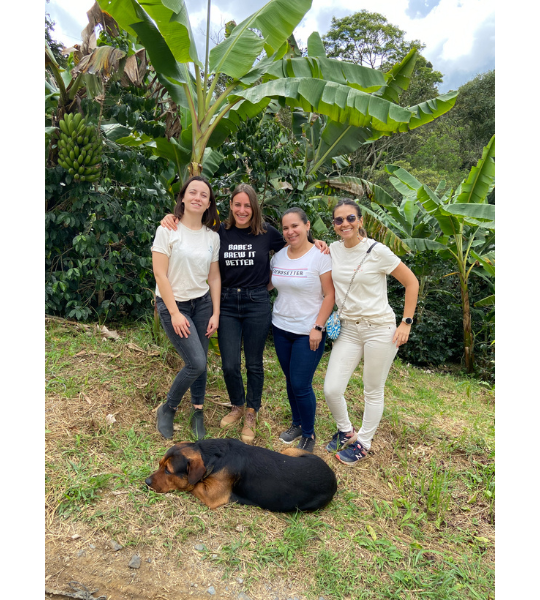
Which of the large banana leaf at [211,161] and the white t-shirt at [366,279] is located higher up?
the large banana leaf at [211,161]

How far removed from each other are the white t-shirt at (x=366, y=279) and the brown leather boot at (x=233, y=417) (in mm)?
1409

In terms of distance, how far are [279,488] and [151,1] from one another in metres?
4.49

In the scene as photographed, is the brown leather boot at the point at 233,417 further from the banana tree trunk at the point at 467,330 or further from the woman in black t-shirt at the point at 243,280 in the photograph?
the banana tree trunk at the point at 467,330

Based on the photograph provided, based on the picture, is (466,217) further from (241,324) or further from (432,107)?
(241,324)

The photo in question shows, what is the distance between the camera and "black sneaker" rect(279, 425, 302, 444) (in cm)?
382

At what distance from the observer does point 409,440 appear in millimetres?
4328

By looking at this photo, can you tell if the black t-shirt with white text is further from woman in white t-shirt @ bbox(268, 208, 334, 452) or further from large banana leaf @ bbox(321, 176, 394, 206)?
large banana leaf @ bbox(321, 176, 394, 206)

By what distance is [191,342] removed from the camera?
10.7 feet

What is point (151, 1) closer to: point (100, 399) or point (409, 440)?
point (100, 399)

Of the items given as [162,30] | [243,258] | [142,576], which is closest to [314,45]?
[162,30]

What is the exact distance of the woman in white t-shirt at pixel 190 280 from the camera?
3.18m

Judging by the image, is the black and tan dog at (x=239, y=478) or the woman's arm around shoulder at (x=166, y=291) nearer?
the black and tan dog at (x=239, y=478)

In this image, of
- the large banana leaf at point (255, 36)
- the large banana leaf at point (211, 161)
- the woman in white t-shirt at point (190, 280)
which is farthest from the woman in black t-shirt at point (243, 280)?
the large banana leaf at point (211, 161)

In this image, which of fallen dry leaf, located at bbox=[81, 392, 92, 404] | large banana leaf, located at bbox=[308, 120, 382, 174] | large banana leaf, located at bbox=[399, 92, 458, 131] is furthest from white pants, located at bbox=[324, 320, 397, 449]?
large banana leaf, located at bbox=[308, 120, 382, 174]
